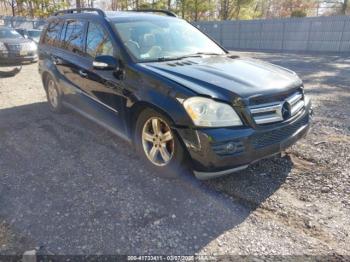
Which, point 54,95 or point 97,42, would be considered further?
point 54,95

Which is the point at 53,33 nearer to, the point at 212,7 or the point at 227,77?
the point at 227,77

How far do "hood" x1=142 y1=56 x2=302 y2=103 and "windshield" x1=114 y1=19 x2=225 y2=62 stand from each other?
27cm

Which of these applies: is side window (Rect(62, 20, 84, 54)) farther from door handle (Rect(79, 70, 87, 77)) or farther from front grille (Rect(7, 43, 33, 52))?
front grille (Rect(7, 43, 33, 52))

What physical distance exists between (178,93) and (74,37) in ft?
8.53

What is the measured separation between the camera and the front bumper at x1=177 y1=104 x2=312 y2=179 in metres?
2.73

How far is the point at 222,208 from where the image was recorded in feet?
9.48

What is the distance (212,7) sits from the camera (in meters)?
37.0

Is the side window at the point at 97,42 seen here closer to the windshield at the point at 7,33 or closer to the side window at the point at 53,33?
the side window at the point at 53,33

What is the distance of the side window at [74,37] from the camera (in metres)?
4.46

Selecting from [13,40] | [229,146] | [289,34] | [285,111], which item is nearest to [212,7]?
[289,34]

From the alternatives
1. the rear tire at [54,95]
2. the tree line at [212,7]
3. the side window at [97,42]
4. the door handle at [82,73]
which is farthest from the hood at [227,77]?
the tree line at [212,7]

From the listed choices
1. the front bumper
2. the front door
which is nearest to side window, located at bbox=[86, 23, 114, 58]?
the front door

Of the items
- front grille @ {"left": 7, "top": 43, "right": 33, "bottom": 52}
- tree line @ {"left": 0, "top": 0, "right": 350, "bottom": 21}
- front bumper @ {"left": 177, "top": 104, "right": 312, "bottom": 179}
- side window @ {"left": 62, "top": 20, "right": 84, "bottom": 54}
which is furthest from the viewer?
tree line @ {"left": 0, "top": 0, "right": 350, "bottom": 21}

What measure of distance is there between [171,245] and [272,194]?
3.97 feet
